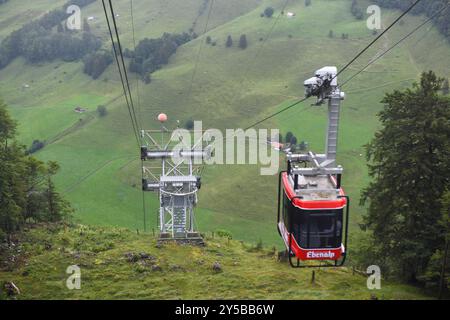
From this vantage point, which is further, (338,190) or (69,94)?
(69,94)

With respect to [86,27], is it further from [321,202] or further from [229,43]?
[321,202]

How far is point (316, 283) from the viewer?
25.5 meters

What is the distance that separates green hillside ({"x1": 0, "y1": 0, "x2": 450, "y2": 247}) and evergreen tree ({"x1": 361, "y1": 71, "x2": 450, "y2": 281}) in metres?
44.7

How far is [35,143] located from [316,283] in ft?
321

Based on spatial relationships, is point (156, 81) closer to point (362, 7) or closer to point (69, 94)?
point (69, 94)

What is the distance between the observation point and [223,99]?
121 metres

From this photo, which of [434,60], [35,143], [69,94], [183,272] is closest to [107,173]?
[35,143]

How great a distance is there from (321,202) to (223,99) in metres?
106

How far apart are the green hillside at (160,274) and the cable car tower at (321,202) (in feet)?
19.4
